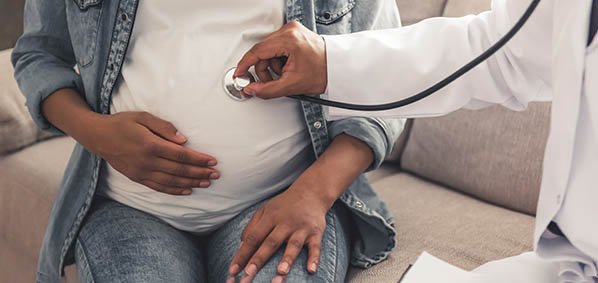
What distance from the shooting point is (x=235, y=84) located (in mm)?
815

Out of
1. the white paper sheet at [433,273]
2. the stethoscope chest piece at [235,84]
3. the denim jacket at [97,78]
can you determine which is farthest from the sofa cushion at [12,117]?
the white paper sheet at [433,273]

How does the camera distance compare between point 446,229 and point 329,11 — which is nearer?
point 329,11

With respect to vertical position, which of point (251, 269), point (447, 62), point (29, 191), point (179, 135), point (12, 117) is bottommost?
point (29, 191)

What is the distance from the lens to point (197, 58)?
2.77ft

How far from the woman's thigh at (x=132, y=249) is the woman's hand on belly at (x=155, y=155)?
0.22 feet

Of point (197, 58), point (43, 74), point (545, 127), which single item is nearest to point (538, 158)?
point (545, 127)

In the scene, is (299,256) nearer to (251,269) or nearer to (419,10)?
(251,269)

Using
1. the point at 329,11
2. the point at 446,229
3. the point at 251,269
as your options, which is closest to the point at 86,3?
the point at 329,11

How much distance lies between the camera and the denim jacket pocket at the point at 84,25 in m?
0.90

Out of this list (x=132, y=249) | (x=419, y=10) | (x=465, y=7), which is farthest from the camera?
(x=419, y=10)

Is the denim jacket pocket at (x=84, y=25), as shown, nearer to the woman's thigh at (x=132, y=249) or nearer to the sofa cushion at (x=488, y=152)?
the woman's thigh at (x=132, y=249)

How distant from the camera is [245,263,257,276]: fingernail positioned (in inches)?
30.2

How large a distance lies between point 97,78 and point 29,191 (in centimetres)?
56

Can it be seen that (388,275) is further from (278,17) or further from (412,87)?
(278,17)
